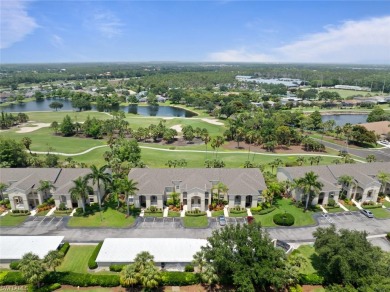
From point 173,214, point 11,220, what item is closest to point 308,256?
point 173,214

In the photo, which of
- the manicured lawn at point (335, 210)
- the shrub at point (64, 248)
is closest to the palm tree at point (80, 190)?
the shrub at point (64, 248)

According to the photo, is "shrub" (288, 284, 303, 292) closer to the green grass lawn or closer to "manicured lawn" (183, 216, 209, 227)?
the green grass lawn

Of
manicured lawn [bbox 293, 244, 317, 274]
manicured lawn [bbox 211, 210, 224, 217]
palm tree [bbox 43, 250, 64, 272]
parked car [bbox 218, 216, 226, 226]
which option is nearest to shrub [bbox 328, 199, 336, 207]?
manicured lawn [bbox 293, 244, 317, 274]

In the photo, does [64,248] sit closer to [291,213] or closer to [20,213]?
[20,213]

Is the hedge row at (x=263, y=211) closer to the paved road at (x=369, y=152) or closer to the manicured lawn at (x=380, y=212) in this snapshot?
the manicured lawn at (x=380, y=212)

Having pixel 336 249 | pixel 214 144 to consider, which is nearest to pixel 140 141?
pixel 214 144

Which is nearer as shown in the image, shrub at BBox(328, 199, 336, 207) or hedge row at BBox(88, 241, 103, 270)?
hedge row at BBox(88, 241, 103, 270)

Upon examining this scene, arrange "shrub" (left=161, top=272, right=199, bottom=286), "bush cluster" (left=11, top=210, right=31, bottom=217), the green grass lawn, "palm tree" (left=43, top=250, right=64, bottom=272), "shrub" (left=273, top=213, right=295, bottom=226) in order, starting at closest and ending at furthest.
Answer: "palm tree" (left=43, top=250, right=64, bottom=272) < "shrub" (left=161, top=272, right=199, bottom=286) < "shrub" (left=273, top=213, right=295, bottom=226) < the green grass lawn < "bush cluster" (left=11, top=210, right=31, bottom=217)
